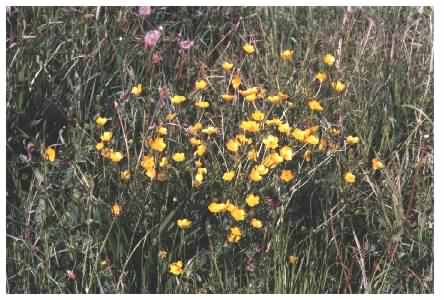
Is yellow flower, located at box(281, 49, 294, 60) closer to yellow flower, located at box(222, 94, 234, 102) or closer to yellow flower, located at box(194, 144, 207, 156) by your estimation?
yellow flower, located at box(222, 94, 234, 102)

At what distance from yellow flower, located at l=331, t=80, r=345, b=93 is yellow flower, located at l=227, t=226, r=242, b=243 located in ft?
2.72

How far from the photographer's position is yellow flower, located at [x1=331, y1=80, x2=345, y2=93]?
312 cm

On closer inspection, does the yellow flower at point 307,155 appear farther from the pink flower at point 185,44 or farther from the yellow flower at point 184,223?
the pink flower at point 185,44

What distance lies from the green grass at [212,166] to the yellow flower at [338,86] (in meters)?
0.04

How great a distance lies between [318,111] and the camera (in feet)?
10.3

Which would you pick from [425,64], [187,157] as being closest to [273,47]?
[425,64]

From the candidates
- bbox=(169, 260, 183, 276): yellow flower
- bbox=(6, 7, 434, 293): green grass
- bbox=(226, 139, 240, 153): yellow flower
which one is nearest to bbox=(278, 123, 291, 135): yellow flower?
bbox=(6, 7, 434, 293): green grass

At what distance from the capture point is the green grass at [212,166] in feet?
8.69

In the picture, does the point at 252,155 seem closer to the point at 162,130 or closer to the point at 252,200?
the point at 252,200

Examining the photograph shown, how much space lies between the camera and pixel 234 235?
8.47ft

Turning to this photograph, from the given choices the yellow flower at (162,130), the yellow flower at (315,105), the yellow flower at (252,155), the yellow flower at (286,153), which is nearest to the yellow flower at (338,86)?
the yellow flower at (315,105)

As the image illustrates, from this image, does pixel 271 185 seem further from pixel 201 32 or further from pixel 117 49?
pixel 201 32

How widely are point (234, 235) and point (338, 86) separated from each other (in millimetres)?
865

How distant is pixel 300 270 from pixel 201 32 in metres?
1.63
